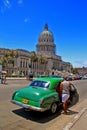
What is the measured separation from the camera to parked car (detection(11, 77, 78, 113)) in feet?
30.6

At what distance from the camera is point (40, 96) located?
31.0ft

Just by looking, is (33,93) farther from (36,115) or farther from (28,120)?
(28,120)

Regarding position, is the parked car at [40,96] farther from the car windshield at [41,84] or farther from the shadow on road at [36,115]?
the shadow on road at [36,115]

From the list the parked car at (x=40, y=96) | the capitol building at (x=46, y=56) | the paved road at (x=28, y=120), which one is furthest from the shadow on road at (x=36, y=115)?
the capitol building at (x=46, y=56)

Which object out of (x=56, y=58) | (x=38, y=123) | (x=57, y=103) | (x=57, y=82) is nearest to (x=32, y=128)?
(x=38, y=123)

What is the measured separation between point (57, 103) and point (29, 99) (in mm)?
1655

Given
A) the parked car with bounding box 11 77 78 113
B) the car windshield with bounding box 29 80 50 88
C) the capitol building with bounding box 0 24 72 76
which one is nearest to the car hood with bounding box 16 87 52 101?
the parked car with bounding box 11 77 78 113

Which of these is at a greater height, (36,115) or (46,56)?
(46,56)

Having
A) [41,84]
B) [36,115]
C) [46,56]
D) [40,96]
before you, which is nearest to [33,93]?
[40,96]

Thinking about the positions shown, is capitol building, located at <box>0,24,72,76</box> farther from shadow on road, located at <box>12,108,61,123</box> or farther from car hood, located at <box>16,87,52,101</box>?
car hood, located at <box>16,87,52,101</box>

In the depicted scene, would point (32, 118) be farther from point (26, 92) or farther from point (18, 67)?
point (18, 67)

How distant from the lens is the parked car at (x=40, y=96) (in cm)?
934

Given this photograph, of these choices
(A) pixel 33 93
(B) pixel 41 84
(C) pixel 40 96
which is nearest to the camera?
(C) pixel 40 96

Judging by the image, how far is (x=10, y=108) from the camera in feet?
35.3
